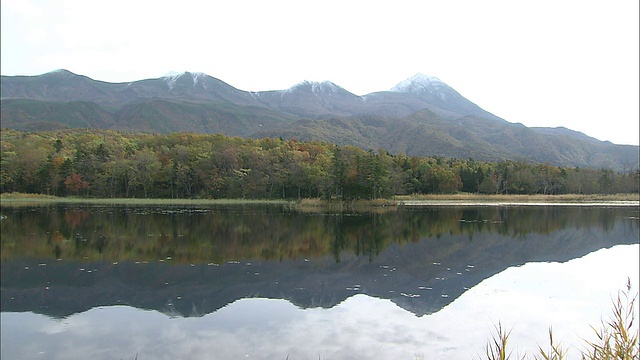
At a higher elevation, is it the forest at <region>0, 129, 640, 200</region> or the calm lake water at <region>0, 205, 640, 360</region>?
the forest at <region>0, 129, 640, 200</region>

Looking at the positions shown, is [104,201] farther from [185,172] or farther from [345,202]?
[345,202]

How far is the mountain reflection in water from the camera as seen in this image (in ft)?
43.6

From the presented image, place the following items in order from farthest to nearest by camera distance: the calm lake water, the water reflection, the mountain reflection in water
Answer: the mountain reflection in water
the calm lake water
the water reflection

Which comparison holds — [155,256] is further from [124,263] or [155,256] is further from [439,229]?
[439,229]

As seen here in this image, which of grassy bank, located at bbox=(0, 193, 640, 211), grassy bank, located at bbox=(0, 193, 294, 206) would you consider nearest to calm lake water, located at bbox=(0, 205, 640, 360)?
grassy bank, located at bbox=(0, 193, 640, 211)

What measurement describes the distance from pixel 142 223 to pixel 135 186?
49935 millimetres

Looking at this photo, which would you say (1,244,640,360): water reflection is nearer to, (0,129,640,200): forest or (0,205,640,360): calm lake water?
(0,205,640,360): calm lake water

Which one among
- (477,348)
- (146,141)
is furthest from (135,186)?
(477,348)

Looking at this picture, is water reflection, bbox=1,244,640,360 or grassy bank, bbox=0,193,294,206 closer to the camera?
water reflection, bbox=1,244,640,360

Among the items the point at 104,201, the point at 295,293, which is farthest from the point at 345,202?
the point at 295,293

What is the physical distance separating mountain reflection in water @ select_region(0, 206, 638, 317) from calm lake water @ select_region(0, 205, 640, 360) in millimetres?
90

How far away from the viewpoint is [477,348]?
31.2 ft

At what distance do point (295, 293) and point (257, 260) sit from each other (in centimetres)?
574

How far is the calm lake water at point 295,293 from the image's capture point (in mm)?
9562
